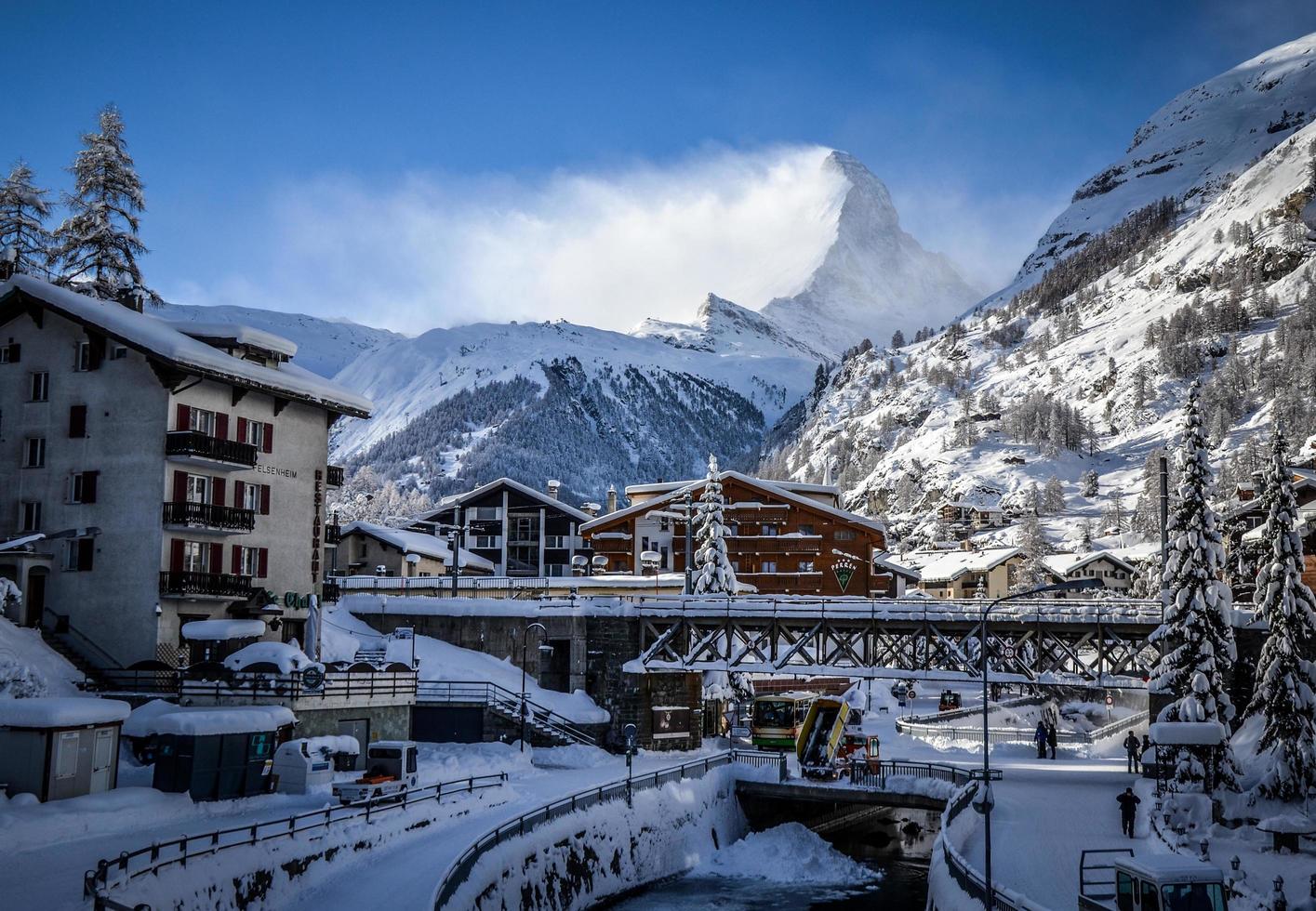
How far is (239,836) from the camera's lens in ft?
111

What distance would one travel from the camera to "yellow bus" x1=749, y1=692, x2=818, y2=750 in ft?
217

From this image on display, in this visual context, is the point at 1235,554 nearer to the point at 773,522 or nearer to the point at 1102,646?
the point at 1102,646

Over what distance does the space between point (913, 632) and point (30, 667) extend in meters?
38.5

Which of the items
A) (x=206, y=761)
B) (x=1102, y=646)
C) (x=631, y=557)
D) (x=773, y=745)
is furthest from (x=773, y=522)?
(x=206, y=761)

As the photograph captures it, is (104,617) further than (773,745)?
No

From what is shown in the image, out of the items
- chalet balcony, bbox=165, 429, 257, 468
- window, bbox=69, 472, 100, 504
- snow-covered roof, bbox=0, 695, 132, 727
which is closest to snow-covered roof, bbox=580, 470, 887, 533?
chalet balcony, bbox=165, 429, 257, 468

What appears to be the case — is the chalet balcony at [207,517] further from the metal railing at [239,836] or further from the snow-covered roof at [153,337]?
the metal railing at [239,836]

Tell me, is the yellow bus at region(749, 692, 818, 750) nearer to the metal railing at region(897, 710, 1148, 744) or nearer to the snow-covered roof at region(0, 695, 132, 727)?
the metal railing at region(897, 710, 1148, 744)

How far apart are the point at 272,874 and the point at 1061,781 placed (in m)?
38.3

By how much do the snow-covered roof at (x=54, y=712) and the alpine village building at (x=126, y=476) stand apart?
15707 millimetres

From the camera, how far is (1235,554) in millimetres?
66562

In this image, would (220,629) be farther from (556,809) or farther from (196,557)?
(556,809)

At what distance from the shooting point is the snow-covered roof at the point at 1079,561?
500ft

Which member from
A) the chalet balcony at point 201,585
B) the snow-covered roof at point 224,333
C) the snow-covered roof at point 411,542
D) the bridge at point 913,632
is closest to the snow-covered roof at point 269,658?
the chalet balcony at point 201,585
